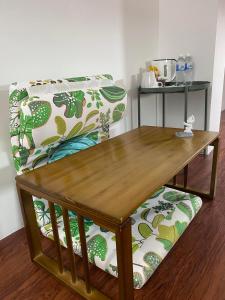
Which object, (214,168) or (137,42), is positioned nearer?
(214,168)

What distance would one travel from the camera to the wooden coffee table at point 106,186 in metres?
0.86

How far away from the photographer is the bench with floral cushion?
4.06 ft

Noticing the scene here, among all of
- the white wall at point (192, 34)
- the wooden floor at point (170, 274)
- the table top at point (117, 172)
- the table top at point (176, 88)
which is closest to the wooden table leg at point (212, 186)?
the table top at point (117, 172)

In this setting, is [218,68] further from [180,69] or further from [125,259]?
[125,259]

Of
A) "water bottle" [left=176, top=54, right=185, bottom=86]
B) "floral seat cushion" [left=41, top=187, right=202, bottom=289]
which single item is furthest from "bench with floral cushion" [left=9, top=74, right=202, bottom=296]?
"water bottle" [left=176, top=54, right=185, bottom=86]

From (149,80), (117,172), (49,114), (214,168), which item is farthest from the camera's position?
(149,80)

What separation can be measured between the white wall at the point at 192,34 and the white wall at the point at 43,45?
2.76 feet

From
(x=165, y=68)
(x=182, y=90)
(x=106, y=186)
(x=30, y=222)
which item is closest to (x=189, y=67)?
(x=165, y=68)

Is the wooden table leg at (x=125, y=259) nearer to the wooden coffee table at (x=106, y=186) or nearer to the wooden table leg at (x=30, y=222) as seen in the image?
the wooden coffee table at (x=106, y=186)

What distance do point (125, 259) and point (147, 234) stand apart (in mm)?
555

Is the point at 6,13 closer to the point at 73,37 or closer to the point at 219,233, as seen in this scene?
the point at 73,37

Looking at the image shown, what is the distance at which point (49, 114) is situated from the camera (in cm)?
128

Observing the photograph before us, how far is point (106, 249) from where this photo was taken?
127 centimetres

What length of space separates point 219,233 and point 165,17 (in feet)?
7.61
